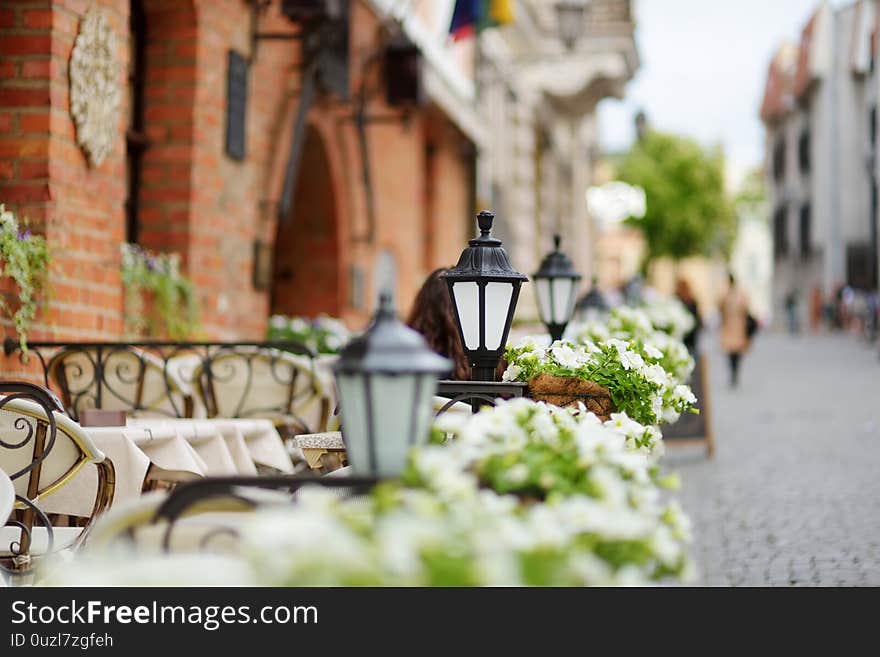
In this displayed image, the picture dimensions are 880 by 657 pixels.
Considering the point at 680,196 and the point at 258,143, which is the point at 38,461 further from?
the point at 680,196

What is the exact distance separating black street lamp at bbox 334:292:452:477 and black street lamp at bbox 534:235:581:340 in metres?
3.90

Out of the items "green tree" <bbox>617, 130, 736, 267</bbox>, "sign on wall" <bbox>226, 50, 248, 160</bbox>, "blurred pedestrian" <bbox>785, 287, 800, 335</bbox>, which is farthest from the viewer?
"green tree" <bbox>617, 130, 736, 267</bbox>

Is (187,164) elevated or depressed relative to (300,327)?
elevated

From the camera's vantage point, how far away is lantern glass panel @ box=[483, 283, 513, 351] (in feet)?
14.8

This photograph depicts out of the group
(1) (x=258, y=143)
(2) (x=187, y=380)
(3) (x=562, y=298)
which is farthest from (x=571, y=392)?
(1) (x=258, y=143)

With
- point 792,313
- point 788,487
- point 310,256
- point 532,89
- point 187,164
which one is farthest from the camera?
point 792,313

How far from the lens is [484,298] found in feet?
14.8

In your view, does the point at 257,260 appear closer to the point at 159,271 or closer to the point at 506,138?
the point at 159,271

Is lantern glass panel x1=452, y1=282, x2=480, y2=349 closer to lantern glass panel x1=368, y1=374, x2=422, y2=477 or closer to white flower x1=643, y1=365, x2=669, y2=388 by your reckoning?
white flower x1=643, y1=365, x2=669, y2=388

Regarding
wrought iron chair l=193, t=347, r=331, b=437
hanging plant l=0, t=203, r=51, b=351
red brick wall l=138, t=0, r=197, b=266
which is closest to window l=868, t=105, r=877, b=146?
red brick wall l=138, t=0, r=197, b=266

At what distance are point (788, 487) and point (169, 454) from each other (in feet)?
17.7

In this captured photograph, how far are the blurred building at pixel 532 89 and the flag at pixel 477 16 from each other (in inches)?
226

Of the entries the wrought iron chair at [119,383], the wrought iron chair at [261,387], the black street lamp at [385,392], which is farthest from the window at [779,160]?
the black street lamp at [385,392]
